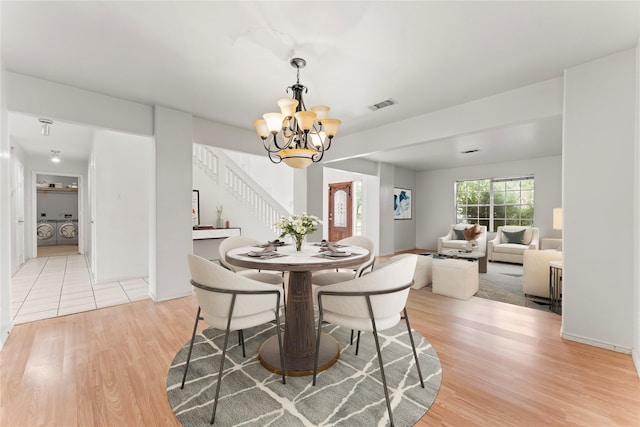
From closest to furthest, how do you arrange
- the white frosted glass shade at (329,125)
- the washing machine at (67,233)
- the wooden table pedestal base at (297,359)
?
the wooden table pedestal base at (297,359), the white frosted glass shade at (329,125), the washing machine at (67,233)

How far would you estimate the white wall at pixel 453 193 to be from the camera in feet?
21.0

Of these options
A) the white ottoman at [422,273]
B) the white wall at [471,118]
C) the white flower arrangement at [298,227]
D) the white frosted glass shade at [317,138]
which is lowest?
the white ottoman at [422,273]

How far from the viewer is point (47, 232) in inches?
343

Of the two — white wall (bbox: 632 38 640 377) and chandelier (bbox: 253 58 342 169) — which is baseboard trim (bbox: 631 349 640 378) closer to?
white wall (bbox: 632 38 640 377)

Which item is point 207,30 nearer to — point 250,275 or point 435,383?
point 250,275

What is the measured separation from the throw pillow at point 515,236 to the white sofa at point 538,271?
317 cm

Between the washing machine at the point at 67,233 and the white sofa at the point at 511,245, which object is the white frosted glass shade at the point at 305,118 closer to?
the white sofa at the point at 511,245

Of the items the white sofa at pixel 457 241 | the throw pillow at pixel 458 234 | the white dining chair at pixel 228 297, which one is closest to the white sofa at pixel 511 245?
the white sofa at pixel 457 241

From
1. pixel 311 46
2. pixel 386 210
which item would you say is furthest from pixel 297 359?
pixel 386 210

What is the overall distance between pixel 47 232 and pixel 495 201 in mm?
13321

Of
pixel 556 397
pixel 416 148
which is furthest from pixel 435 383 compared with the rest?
pixel 416 148

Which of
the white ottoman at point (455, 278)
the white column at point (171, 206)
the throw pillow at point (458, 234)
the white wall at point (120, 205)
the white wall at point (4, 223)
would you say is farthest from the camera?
the throw pillow at point (458, 234)

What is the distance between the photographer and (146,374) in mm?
1971

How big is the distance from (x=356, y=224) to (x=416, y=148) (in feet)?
10.1
